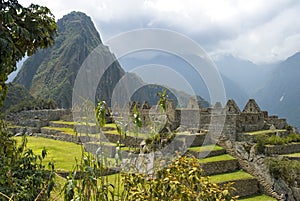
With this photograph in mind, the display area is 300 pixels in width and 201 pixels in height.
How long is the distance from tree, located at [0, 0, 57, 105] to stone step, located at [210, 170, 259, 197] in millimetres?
6024

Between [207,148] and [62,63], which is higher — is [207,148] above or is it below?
below

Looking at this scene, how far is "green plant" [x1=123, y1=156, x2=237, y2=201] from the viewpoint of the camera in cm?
285

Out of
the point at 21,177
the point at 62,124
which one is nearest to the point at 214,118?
the point at 21,177

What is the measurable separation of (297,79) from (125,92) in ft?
282

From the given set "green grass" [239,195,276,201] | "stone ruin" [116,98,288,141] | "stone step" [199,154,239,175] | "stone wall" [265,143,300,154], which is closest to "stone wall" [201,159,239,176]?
"stone step" [199,154,239,175]

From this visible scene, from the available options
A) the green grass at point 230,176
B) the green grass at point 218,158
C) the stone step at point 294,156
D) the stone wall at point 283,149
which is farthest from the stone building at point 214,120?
the green grass at point 230,176

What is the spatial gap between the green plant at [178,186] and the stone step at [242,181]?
5.87 meters

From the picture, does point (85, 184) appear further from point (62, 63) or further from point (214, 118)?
point (62, 63)

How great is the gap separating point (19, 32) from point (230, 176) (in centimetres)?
710

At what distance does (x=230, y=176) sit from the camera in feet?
29.8

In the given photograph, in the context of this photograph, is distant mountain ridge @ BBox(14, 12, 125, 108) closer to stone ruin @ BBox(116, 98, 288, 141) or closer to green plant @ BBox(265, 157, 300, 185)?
stone ruin @ BBox(116, 98, 288, 141)

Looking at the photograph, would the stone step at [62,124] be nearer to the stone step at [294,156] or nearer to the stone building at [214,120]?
the stone building at [214,120]

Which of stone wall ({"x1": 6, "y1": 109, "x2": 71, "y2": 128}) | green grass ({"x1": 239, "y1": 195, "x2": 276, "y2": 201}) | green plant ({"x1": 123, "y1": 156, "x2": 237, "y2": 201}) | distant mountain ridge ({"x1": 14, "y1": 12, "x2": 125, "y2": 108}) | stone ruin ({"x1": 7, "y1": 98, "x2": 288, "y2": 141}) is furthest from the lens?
distant mountain ridge ({"x1": 14, "y1": 12, "x2": 125, "y2": 108})

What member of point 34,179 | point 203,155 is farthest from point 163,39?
point 203,155
